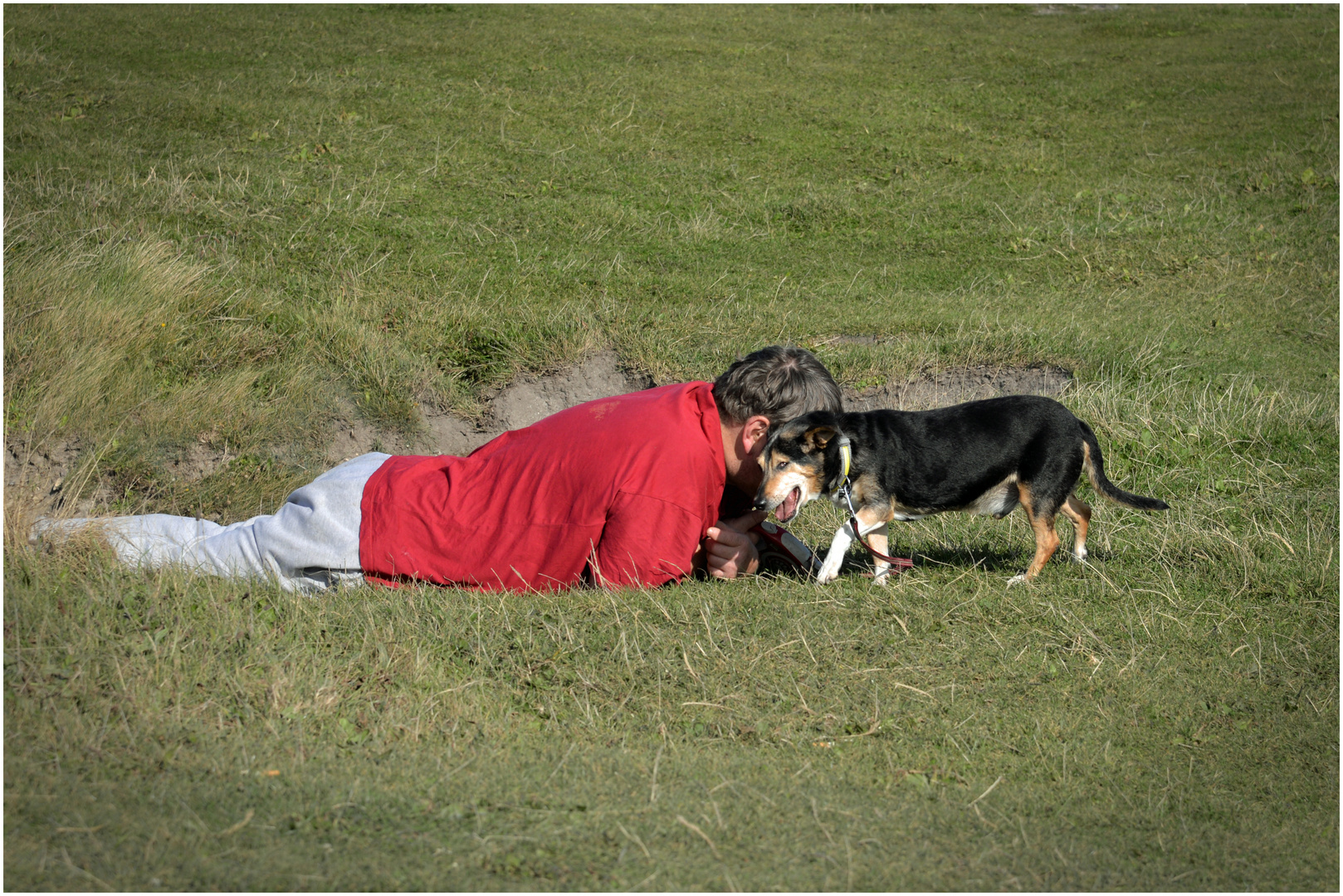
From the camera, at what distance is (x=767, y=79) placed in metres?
17.8

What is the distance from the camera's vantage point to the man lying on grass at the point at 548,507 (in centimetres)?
494

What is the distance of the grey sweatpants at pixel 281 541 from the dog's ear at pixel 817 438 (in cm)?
225

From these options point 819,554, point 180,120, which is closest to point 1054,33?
point 180,120

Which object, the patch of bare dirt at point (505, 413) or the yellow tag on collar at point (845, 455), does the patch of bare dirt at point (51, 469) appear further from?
the yellow tag on collar at point (845, 455)

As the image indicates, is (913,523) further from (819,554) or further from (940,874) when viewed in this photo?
(940,874)

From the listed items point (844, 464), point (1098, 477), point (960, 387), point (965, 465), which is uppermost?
point (844, 464)

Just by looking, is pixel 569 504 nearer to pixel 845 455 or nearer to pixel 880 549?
pixel 845 455

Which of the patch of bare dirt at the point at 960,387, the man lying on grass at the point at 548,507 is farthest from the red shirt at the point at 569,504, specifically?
the patch of bare dirt at the point at 960,387

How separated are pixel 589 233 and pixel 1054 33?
560 inches

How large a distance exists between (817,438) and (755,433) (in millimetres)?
314

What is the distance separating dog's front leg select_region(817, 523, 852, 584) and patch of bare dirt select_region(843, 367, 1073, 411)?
3505 millimetres

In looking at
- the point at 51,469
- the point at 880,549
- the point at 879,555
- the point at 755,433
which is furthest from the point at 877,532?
the point at 51,469

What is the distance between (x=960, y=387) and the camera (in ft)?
30.7

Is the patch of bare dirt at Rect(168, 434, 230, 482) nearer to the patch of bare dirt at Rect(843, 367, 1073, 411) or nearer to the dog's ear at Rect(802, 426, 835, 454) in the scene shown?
the dog's ear at Rect(802, 426, 835, 454)
